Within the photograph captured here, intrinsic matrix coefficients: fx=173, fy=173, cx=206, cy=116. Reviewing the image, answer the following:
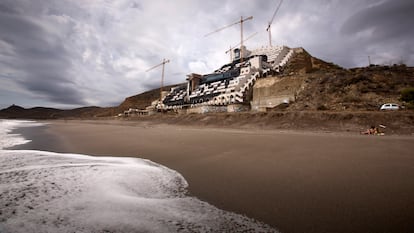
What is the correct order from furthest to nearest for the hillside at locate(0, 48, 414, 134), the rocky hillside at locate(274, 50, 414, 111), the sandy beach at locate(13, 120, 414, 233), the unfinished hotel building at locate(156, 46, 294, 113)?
the unfinished hotel building at locate(156, 46, 294, 113) < the rocky hillside at locate(274, 50, 414, 111) < the hillside at locate(0, 48, 414, 134) < the sandy beach at locate(13, 120, 414, 233)

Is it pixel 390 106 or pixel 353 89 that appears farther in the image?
pixel 353 89

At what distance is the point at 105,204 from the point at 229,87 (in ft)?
110

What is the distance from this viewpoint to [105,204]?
7.38 ft

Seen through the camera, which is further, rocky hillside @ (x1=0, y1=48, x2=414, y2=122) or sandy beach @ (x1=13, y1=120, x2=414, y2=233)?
rocky hillside @ (x1=0, y1=48, x2=414, y2=122)

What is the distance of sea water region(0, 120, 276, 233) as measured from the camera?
Result: 176 cm

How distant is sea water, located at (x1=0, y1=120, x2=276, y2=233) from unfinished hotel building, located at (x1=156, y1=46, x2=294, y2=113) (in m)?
24.2

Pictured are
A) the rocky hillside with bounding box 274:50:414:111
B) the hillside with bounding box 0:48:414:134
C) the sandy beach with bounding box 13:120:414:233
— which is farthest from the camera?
the rocky hillside with bounding box 274:50:414:111

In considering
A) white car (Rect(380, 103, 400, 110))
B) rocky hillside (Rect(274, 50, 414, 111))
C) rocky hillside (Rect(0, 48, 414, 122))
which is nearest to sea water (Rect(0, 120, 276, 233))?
rocky hillside (Rect(0, 48, 414, 122))

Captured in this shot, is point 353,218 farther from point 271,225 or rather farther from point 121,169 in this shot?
point 121,169

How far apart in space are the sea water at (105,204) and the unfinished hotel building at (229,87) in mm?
24178

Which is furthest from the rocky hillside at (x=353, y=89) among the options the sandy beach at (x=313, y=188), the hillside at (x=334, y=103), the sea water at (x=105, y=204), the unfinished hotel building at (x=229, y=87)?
the sea water at (x=105, y=204)

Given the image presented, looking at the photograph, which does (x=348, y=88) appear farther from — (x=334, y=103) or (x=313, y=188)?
(x=313, y=188)

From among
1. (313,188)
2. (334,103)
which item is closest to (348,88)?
(334,103)

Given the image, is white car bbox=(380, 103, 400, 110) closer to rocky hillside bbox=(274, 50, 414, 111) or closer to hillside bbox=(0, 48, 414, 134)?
hillside bbox=(0, 48, 414, 134)
